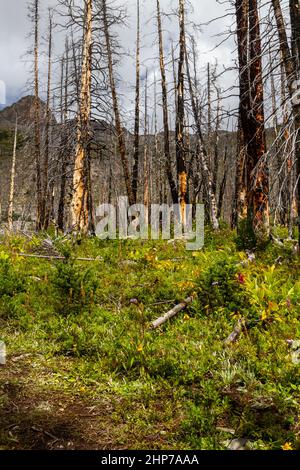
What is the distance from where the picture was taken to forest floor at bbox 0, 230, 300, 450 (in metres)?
2.98

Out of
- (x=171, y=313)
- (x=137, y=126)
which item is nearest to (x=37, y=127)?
(x=137, y=126)

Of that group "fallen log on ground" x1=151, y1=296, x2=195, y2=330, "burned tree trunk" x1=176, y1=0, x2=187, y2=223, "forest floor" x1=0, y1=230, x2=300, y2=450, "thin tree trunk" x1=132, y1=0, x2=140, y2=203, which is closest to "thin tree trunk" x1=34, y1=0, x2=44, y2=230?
"thin tree trunk" x1=132, y1=0, x2=140, y2=203

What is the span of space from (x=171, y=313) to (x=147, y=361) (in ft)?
4.30

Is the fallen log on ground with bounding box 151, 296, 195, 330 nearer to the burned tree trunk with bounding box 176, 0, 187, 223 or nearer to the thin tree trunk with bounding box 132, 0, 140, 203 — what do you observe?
the burned tree trunk with bounding box 176, 0, 187, 223

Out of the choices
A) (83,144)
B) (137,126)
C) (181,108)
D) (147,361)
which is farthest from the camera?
(137,126)

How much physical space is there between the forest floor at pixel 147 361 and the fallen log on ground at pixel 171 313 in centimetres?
7

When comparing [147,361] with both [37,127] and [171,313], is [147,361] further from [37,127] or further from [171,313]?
[37,127]

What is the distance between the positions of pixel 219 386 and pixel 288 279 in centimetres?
307

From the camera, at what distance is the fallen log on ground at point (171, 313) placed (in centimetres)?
501

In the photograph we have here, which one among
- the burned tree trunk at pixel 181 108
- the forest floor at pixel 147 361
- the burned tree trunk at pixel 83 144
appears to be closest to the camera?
the forest floor at pixel 147 361

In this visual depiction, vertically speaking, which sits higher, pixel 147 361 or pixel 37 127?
pixel 37 127

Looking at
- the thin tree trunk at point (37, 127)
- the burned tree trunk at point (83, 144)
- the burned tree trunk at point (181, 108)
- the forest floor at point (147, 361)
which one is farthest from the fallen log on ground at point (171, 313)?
the thin tree trunk at point (37, 127)

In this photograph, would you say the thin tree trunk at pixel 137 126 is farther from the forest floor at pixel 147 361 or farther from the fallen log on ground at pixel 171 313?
the fallen log on ground at pixel 171 313

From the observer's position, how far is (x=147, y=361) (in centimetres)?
405
